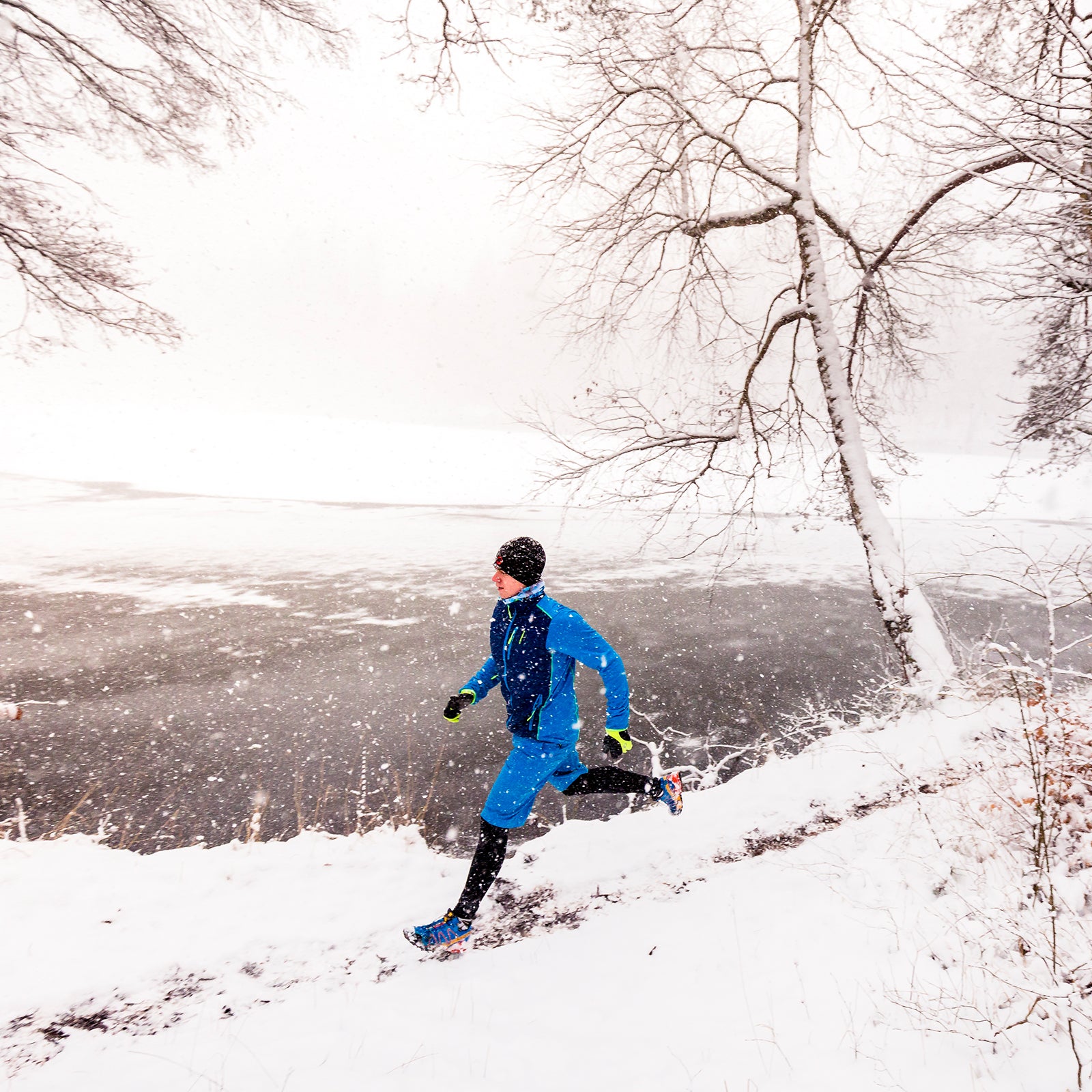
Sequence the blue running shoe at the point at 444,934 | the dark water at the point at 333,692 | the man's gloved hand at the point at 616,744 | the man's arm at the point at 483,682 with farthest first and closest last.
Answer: the dark water at the point at 333,692, the man's arm at the point at 483,682, the man's gloved hand at the point at 616,744, the blue running shoe at the point at 444,934

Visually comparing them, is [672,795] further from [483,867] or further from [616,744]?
[483,867]

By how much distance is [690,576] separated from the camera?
42.6ft

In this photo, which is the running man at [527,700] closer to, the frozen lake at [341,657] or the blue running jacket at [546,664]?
the blue running jacket at [546,664]

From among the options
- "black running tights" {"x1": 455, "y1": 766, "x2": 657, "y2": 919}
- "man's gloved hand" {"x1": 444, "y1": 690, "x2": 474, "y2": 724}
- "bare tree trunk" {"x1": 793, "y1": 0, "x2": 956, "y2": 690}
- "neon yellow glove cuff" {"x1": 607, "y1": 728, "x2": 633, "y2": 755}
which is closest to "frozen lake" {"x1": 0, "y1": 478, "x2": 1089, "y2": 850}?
"bare tree trunk" {"x1": 793, "y1": 0, "x2": 956, "y2": 690}

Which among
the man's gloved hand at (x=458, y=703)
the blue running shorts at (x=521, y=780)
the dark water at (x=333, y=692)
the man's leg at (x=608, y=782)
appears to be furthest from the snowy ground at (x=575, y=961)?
the man's gloved hand at (x=458, y=703)

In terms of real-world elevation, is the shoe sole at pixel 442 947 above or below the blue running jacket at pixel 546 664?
below

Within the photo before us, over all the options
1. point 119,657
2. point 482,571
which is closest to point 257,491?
point 482,571

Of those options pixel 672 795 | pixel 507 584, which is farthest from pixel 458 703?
pixel 672 795

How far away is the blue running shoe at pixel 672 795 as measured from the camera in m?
3.73

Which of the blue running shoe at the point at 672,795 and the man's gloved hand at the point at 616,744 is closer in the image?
the man's gloved hand at the point at 616,744

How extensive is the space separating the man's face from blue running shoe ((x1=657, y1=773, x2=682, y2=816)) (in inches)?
76.5

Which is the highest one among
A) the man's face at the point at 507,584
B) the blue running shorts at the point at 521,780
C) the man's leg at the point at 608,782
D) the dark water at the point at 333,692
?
the man's face at the point at 507,584

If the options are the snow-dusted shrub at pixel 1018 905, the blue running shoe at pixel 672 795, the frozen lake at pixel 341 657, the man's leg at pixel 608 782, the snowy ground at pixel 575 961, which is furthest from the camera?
the frozen lake at pixel 341 657

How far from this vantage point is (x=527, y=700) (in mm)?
2891
